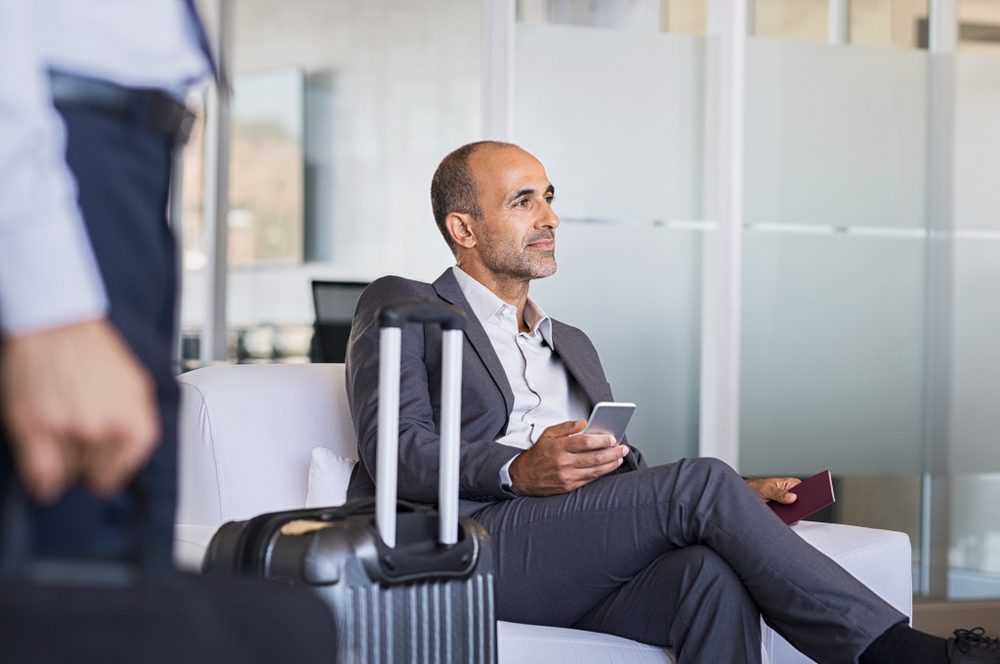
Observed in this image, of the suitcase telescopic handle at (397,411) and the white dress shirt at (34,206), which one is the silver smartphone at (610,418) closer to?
the suitcase telescopic handle at (397,411)

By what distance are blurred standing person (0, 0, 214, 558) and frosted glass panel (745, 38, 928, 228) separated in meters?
3.33

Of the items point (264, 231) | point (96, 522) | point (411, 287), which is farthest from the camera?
point (264, 231)

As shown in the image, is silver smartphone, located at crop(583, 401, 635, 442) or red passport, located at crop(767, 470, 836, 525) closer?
silver smartphone, located at crop(583, 401, 635, 442)

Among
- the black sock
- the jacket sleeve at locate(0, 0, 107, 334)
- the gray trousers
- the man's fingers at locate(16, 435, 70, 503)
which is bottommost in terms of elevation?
the black sock

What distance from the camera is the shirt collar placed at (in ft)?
8.44

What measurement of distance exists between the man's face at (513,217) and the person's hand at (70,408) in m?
1.95

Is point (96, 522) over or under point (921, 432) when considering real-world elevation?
over

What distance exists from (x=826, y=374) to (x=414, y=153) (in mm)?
4237

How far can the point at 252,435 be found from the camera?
2396 millimetres

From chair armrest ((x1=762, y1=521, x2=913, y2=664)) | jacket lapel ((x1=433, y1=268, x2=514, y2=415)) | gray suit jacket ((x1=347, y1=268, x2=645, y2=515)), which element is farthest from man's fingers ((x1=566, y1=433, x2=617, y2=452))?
chair armrest ((x1=762, y1=521, x2=913, y2=664))

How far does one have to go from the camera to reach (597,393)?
2570 millimetres

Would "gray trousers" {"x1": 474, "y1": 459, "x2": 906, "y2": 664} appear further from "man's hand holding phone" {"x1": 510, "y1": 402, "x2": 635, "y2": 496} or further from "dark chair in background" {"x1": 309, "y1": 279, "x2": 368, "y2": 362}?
"dark chair in background" {"x1": 309, "y1": 279, "x2": 368, "y2": 362}

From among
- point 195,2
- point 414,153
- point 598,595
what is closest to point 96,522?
point 195,2

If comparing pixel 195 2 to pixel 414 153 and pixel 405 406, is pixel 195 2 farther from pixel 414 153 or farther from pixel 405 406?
pixel 414 153
